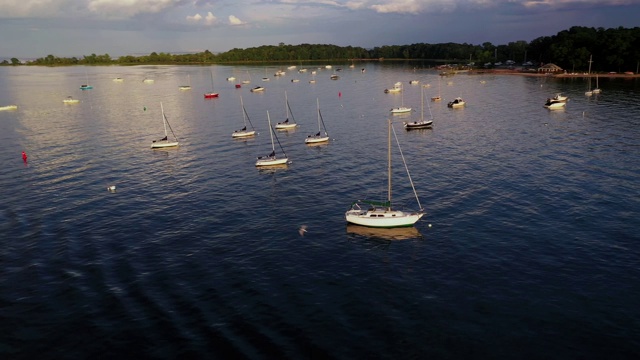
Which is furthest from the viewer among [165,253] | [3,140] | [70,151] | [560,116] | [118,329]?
[560,116]

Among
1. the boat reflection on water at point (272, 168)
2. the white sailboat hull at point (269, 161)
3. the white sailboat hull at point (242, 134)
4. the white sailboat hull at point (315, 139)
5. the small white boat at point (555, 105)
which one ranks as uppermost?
the small white boat at point (555, 105)

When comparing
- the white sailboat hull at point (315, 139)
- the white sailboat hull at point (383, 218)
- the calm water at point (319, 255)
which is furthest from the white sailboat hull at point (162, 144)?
the white sailboat hull at point (383, 218)

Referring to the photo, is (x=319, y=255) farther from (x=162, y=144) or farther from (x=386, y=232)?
(x=162, y=144)

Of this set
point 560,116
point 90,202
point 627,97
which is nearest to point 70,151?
point 90,202

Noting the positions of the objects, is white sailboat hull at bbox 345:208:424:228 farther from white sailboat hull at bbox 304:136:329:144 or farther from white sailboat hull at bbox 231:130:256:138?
white sailboat hull at bbox 231:130:256:138

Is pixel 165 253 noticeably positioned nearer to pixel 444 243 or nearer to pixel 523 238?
pixel 444 243

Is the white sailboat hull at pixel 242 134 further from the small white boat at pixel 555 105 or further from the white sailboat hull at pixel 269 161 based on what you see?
the small white boat at pixel 555 105

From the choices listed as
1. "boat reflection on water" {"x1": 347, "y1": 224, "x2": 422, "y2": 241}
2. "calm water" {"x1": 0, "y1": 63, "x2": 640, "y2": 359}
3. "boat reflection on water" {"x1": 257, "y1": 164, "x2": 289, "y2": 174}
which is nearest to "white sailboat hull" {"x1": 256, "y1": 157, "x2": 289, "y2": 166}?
"boat reflection on water" {"x1": 257, "y1": 164, "x2": 289, "y2": 174}
